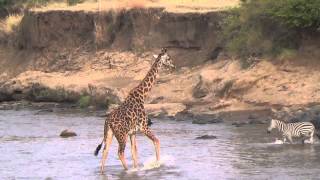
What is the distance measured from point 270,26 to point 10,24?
1899 centimetres

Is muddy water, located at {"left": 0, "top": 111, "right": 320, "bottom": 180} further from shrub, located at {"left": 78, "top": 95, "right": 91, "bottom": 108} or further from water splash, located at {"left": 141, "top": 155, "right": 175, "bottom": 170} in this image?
shrub, located at {"left": 78, "top": 95, "right": 91, "bottom": 108}

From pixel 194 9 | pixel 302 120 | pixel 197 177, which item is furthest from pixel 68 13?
pixel 197 177

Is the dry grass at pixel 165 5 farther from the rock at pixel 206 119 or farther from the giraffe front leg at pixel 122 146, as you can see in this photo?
the giraffe front leg at pixel 122 146

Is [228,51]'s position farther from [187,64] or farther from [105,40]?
[105,40]

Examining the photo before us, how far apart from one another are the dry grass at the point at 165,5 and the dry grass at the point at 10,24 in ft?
8.91

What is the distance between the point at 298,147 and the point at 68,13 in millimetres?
23093

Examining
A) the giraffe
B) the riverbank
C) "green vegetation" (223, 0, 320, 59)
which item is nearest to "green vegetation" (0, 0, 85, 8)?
the riverbank

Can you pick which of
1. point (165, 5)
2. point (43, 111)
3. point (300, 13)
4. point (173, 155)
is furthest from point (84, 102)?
point (173, 155)

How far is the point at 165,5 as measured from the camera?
126ft

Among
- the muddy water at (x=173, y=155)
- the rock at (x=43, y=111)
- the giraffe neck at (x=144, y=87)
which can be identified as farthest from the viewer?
the rock at (x=43, y=111)

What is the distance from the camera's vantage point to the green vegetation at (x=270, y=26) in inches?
1113

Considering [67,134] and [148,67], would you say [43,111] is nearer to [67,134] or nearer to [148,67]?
[148,67]

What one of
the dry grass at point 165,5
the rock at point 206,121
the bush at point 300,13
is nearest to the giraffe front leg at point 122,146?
the rock at point 206,121

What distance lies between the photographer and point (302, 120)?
22.0 meters
